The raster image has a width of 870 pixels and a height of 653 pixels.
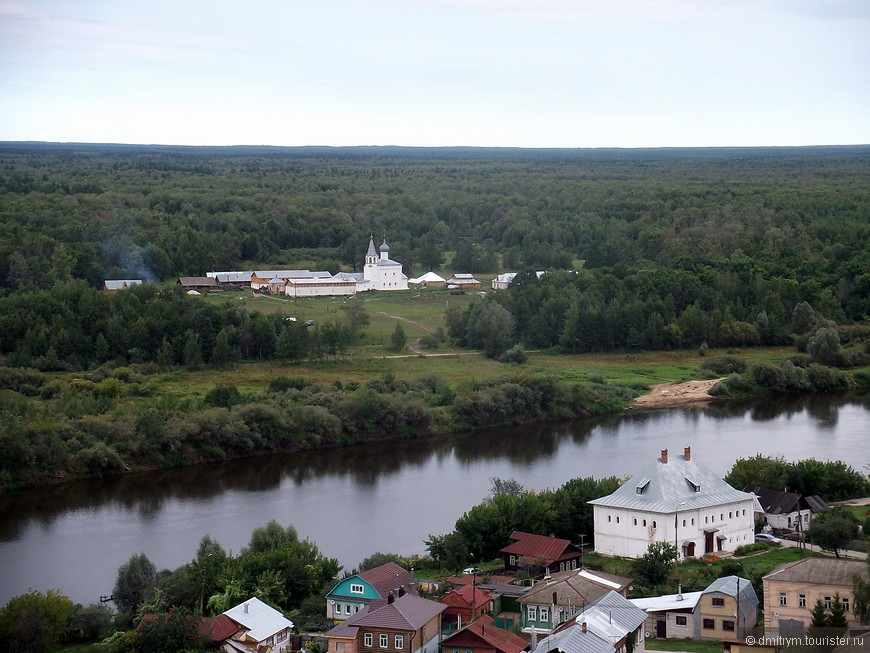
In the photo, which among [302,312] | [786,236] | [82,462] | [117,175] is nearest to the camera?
[82,462]

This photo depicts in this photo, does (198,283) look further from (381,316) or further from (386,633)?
(386,633)

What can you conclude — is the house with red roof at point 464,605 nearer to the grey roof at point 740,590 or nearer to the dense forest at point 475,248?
the grey roof at point 740,590

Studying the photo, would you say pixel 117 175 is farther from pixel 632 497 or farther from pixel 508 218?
pixel 632 497

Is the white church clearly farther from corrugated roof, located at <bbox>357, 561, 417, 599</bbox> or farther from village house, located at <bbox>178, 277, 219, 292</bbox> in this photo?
corrugated roof, located at <bbox>357, 561, 417, 599</bbox>

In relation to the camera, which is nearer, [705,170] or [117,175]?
[117,175]

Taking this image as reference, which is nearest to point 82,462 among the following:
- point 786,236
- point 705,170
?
point 786,236

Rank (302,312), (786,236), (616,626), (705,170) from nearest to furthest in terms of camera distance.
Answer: (616,626)
(302,312)
(786,236)
(705,170)
